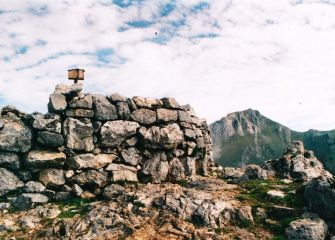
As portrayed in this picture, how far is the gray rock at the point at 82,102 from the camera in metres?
33.1

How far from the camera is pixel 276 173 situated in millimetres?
38062

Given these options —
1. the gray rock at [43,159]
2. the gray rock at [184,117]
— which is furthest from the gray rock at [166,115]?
the gray rock at [43,159]

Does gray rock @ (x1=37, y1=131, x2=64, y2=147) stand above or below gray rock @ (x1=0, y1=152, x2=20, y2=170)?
above

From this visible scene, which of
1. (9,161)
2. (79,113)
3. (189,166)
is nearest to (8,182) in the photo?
(9,161)

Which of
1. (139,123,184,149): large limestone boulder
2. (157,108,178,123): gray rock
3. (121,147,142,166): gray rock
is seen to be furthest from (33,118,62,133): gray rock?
(157,108,178,123): gray rock

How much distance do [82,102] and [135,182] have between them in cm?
865

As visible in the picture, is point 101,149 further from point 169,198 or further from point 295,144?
point 295,144

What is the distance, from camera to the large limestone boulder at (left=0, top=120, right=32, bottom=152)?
30703 mm

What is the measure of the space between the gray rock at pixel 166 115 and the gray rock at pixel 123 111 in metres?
3.09

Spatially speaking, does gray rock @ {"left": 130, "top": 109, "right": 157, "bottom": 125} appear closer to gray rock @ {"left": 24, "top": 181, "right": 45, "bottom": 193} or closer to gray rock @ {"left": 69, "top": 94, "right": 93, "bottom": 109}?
gray rock @ {"left": 69, "top": 94, "right": 93, "bottom": 109}

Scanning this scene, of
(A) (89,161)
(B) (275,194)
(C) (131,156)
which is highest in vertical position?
(C) (131,156)

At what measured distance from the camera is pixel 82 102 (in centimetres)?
3331

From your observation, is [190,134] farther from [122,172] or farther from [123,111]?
[122,172]

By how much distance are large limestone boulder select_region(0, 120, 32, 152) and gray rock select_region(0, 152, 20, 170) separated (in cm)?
49
